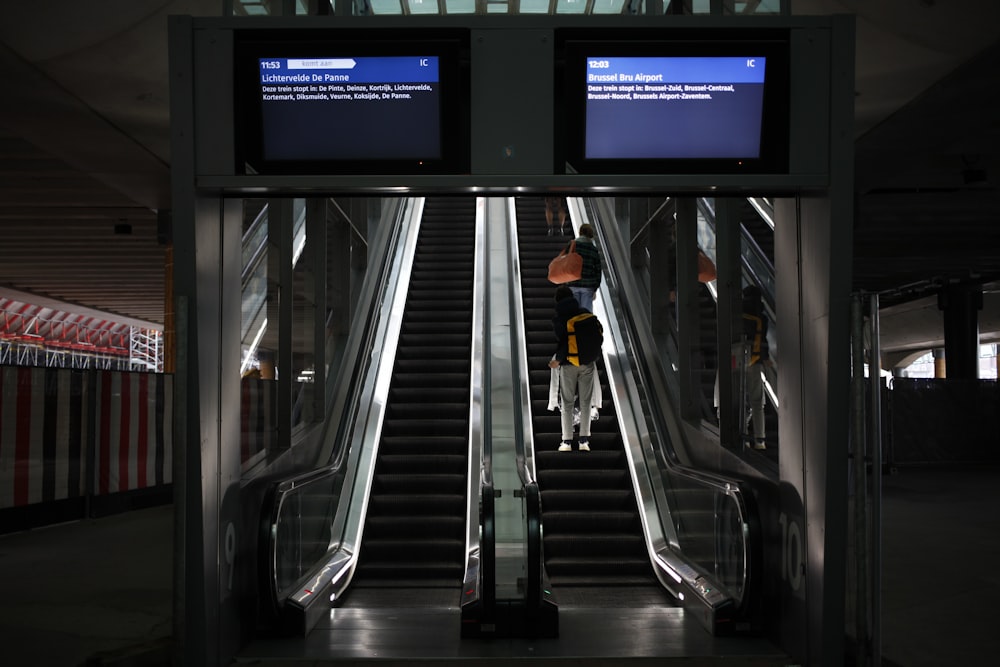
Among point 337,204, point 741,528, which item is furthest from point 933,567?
point 337,204

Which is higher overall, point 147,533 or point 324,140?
point 324,140

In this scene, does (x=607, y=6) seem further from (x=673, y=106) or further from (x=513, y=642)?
(x=513, y=642)

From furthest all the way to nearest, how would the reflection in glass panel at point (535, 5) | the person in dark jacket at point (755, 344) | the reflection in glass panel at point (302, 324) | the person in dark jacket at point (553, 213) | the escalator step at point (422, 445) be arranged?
1. the person in dark jacket at point (553, 213)
2. the reflection in glass panel at point (535, 5)
3. the escalator step at point (422, 445)
4. the reflection in glass panel at point (302, 324)
5. the person in dark jacket at point (755, 344)

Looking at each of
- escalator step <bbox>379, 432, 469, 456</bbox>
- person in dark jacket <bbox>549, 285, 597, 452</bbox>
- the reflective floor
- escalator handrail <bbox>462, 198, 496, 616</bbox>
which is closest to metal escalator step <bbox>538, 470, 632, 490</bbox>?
person in dark jacket <bbox>549, 285, 597, 452</bbox>

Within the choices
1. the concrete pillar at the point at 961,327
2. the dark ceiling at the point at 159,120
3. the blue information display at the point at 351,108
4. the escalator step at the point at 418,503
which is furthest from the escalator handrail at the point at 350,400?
the concrete pillar at the point at 961,327

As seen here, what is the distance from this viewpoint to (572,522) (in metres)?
8.20

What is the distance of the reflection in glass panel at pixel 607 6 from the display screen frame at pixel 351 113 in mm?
8016

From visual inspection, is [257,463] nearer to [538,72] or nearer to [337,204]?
[538,72]

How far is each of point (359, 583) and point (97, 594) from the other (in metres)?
1.91

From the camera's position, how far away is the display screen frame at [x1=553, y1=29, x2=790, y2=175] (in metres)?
4.82

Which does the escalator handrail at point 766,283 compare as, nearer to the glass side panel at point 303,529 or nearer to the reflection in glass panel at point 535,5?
the glass side panel at point 303,529

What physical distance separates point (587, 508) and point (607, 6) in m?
7.18

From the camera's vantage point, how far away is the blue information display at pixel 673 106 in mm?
4820

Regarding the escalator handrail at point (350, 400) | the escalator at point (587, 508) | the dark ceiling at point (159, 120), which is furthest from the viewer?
the escalator at point (587, 508)
